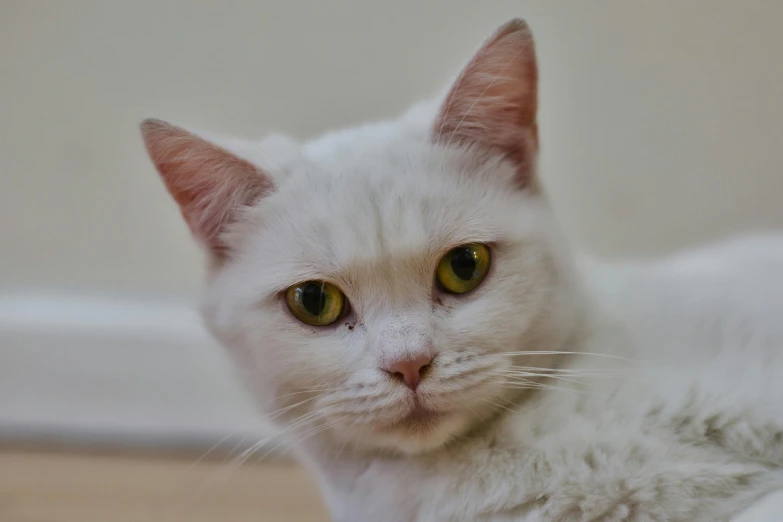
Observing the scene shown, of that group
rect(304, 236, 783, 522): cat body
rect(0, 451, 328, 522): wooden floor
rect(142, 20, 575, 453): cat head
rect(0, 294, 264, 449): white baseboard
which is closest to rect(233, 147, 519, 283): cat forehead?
rect(142, 20, 575, 453): cat head

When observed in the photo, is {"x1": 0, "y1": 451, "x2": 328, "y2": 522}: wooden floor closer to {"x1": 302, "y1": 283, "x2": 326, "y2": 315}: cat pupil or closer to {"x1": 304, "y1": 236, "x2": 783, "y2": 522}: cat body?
{"x1": 304, "y1": 236, "x2": 783, "y2": 522}: cat body

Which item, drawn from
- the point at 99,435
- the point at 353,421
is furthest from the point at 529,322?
the point at 99,435

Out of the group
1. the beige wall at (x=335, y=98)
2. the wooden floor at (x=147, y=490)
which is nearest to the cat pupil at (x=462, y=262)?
the wooden floor at (x=147, y=490)

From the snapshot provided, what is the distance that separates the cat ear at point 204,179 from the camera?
3.27 feet

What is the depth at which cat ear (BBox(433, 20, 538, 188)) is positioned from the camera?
0.98m

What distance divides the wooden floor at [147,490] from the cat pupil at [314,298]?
2.29 ft

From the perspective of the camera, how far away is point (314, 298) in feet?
3.17

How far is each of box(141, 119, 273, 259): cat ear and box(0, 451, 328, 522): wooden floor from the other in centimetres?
71

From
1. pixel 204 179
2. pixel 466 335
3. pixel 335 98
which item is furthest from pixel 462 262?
pixel 335 98

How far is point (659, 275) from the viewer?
1.21m

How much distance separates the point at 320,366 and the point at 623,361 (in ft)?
1.42

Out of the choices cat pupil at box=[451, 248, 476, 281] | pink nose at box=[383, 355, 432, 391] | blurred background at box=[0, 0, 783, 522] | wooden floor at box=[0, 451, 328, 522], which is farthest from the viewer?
blurred background at box=[0, 0, 783, 522]

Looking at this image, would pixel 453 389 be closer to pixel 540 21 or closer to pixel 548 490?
pixel 548 490

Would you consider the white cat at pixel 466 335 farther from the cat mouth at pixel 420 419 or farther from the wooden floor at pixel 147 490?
the wooden floor at pixel 147 490
